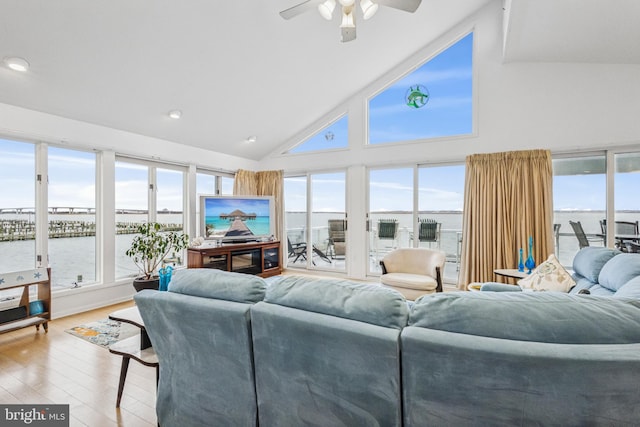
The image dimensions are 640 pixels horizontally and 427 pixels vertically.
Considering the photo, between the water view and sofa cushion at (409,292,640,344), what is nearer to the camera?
sofa cushion at (409,292,640,344)

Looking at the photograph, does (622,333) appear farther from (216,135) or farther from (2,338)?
(216,135)

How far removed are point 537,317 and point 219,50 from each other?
377 centimetres

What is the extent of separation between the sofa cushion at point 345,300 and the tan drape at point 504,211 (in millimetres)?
3736

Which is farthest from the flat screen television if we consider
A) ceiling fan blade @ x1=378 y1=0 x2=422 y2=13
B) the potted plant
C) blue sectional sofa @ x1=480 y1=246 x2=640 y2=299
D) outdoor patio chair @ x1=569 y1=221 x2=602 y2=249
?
outdoor patio chair @ x1=569 y1=221 x2=602 y2=249

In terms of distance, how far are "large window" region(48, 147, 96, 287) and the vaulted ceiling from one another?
55 centimetres

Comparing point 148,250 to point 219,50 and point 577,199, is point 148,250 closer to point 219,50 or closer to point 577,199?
point 219,50

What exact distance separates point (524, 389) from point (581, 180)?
14.5 ft

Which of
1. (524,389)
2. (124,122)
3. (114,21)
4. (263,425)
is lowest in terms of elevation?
(263,425)

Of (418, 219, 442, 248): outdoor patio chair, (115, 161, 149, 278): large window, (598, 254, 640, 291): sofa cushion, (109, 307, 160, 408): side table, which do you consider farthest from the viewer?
(418, 219, 442, 248): outdoor patio chair

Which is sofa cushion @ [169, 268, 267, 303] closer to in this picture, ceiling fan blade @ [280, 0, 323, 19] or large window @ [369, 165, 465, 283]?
ceiling fan blade @ [280, 0, 323, 19]

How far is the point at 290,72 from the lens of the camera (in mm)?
4297

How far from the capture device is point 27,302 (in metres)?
3.13

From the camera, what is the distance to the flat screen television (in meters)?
5.07

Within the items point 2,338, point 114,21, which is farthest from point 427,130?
point 2,338
